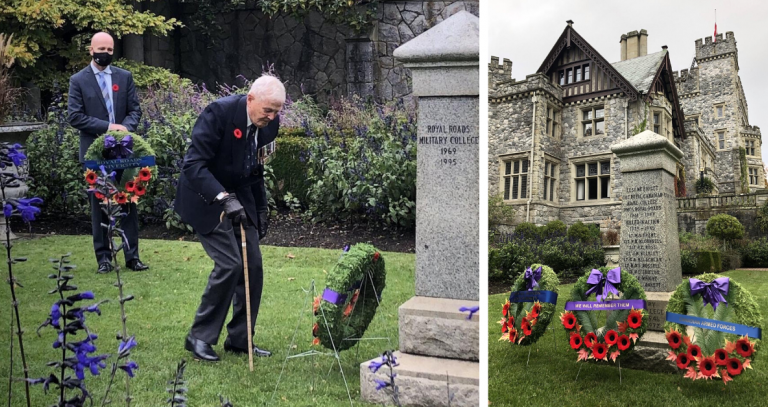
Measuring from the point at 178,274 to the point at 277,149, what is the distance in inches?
28.3

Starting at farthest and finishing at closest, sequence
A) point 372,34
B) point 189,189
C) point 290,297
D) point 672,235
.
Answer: point 672,235, point 372,34, point 290,297, point 189,189

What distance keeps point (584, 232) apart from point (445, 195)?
0.89m

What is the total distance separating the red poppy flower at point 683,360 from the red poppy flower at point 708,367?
2.7 inches

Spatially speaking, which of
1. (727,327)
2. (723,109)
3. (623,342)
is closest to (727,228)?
(727,327)

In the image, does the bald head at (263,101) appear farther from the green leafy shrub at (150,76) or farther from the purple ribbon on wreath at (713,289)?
the purple ribbon on wreath at (713,289)

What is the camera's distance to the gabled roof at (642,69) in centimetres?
285

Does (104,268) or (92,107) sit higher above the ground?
(92,107)

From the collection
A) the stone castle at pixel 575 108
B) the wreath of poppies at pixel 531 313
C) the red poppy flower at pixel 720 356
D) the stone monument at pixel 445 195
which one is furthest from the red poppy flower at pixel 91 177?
the red poppy flower at pixel 720 356

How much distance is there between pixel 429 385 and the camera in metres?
2.52

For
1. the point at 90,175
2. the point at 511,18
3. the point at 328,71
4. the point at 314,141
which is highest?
the point at 511,18

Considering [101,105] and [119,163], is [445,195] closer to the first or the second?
[119,163]

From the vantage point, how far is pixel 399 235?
2980 millimetres

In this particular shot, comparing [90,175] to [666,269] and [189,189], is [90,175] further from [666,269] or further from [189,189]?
[666,269]

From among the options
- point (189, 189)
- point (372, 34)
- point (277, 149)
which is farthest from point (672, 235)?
point (189, 189)
